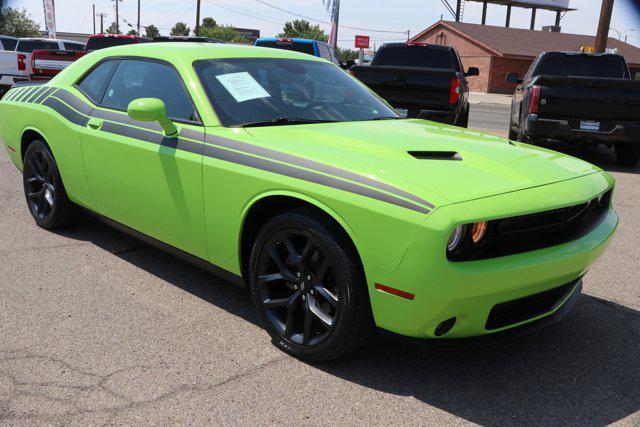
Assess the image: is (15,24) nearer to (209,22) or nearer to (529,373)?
(209,22)

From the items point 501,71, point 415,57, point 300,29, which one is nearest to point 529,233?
point 415,57

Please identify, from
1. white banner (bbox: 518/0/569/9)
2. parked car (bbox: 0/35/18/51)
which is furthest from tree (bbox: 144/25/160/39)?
parked car (bbox: 0/35/18/51)

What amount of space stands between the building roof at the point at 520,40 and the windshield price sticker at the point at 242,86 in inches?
1657

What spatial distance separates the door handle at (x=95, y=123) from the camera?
4125 mm

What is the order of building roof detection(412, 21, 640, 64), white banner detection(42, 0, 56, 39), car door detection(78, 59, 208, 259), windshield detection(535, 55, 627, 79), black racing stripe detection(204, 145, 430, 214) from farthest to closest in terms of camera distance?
1. building roof detection(412, 21, 640, 64)
2. white banner detection(42, 0, 56, 39)
3. windshield detection(535, 55, 627, 79)
4. car door detection(78, 59, 208, 259)
5. black racing stripe detection(204, 145, 430, 214)

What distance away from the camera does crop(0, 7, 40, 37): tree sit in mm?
58100

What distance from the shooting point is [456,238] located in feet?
8.10

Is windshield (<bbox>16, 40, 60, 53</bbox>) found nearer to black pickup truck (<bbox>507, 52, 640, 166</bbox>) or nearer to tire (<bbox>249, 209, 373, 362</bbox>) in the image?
black pickup truck (<bbox>507, 52, 640, 166</bbox>)

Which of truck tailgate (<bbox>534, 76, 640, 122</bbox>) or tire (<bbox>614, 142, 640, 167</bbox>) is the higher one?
truck tailgate (<bbox>534, 76, 640, 122</bbox>)

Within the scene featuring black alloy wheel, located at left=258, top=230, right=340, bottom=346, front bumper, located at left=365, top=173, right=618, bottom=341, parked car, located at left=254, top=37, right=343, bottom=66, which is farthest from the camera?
parked car, located at left=254, top=37, right=343, bottom=66

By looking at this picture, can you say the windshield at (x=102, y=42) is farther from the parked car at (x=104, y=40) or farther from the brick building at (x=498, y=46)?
the brick building at (x=498, y=46)

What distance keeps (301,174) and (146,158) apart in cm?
125

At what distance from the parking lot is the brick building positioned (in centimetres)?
4150

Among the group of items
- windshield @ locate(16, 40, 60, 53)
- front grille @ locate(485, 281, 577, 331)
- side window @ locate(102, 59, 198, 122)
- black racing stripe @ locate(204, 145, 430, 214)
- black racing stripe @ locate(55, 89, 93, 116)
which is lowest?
front grille @ locate(485, 281, 577, 331)
